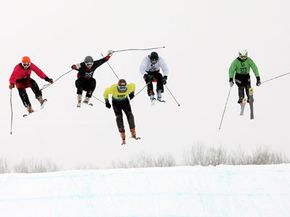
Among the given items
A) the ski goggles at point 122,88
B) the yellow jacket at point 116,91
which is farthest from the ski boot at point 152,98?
the ski goggles at point 122,88

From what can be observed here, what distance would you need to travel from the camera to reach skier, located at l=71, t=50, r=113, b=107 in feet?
49.3

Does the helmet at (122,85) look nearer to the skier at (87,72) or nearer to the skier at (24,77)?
the skier at (87,72)

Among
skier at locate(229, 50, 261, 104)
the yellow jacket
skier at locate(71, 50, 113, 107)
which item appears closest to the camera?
the yellow jacket

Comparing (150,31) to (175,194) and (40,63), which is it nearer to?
(40,63)

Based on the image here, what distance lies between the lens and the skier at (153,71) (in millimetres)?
15695

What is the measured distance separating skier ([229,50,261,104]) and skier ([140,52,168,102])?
177 cm

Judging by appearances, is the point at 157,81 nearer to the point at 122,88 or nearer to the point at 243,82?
the point at 122,88

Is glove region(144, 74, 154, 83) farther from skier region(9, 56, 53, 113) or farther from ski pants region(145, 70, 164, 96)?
skier region(9, 56, 53, 113)

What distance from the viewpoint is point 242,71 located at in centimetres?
1551

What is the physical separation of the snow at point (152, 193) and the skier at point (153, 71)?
11.7 feet

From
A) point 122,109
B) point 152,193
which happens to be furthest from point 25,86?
point 152,193

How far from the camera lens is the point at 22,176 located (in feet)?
43.4

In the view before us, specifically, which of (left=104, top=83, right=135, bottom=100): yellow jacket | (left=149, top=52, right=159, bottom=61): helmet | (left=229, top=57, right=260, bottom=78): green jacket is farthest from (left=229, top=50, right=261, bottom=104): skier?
(left=104, top=83, right=135, bottom=100): yellow jacket

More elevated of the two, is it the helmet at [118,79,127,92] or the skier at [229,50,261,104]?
the skier at [229,50,261,104]
